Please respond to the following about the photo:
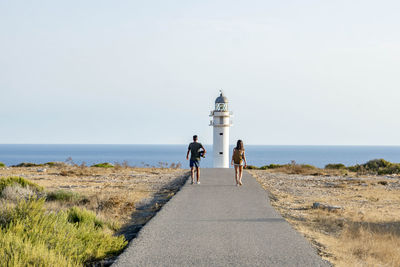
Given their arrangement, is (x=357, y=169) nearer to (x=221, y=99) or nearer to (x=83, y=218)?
(x=221, y=99)

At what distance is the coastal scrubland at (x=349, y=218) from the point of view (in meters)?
9.08

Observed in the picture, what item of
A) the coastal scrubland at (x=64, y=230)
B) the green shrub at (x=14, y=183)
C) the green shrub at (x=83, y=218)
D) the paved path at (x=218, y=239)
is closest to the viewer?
the coastal scrubland at (x=64, y=230)

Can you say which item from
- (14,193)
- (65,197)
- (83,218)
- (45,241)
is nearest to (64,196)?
(65,197)

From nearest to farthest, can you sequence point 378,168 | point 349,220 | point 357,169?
1. point 349,220
2. point 378,168
3. point 357,169

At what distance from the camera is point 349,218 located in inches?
538

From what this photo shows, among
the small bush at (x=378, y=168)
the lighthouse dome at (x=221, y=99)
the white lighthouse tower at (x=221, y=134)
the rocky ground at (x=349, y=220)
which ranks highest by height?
the lighthouse dome at (x=221, y=99)

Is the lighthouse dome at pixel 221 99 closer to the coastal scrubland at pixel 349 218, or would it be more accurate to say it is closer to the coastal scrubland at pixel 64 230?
the coastal scrubland at pixel 349 218

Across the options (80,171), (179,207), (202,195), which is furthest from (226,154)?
(179,207)

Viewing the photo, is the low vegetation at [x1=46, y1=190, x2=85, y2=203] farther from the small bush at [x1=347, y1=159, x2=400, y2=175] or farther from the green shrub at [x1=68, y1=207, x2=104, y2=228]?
the small bush at [x1=347, y1=159, x2=400, y2=175]

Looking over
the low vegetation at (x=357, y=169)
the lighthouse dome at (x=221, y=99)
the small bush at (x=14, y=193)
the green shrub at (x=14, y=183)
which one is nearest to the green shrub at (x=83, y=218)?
the small bush at (x=14, y=193)

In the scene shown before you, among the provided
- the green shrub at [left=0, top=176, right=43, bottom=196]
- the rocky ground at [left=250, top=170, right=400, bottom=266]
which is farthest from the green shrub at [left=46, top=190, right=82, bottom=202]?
the rocky ground at [left=250, top=170, right=400, bottom=266]

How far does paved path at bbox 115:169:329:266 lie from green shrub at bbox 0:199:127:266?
619mm

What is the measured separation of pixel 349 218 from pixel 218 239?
6.29 meters

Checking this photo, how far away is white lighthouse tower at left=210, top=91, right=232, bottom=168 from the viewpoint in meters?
43.9
